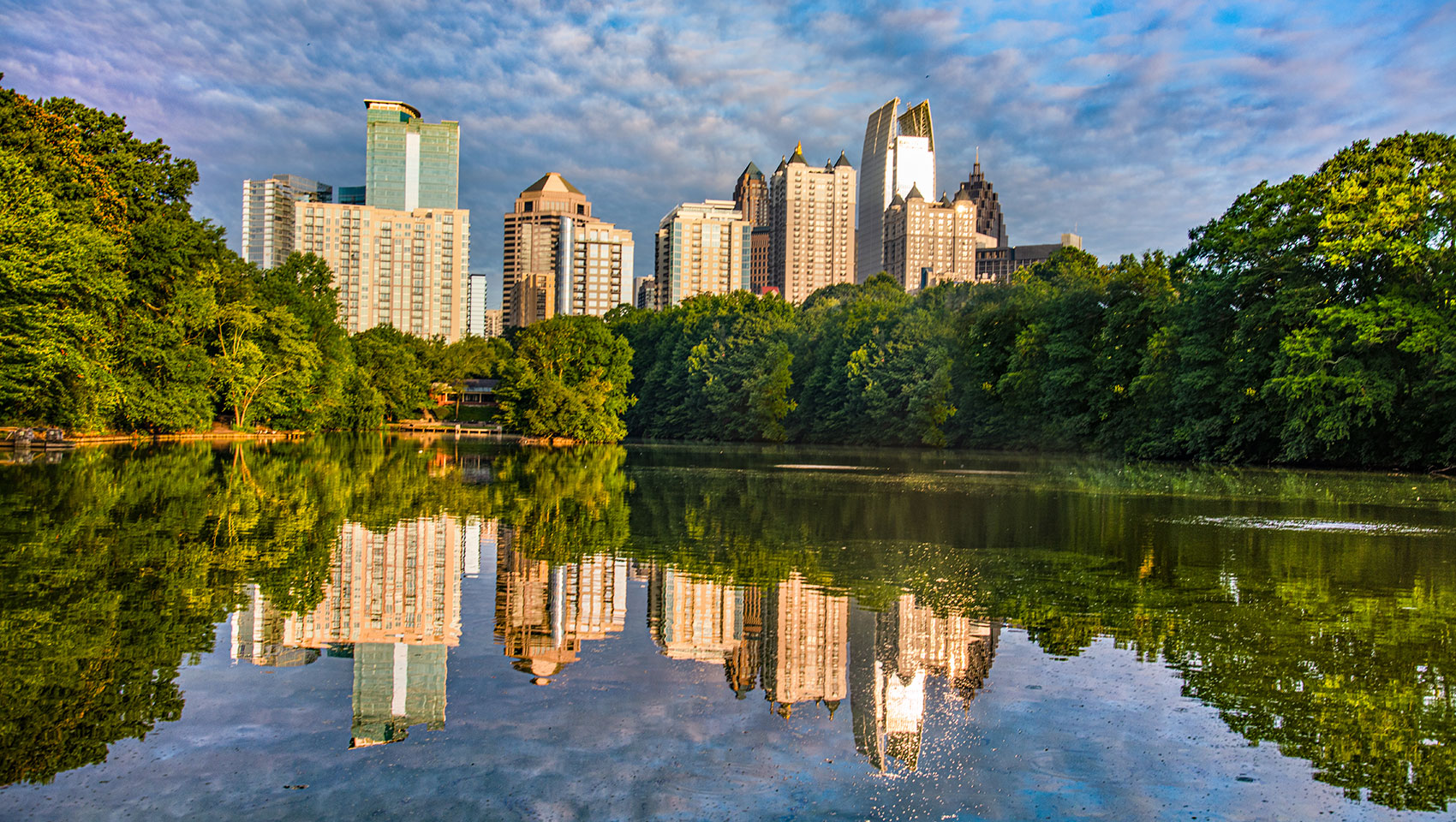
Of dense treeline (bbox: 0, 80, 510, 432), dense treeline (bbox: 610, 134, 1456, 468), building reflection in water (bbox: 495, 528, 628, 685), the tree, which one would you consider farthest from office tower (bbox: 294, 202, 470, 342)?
building reflection in water (bbox: 495, 528, 628, 685)

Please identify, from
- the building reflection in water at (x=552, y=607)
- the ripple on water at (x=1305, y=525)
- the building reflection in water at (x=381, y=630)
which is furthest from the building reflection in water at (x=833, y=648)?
the ripple on water at (x=1305, y=525)

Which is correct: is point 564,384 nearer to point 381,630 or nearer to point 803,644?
point 381,630

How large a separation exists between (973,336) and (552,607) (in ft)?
194

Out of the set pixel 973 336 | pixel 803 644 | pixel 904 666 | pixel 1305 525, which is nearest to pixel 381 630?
pixel 803 644

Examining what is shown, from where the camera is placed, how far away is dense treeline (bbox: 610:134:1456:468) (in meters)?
36.7

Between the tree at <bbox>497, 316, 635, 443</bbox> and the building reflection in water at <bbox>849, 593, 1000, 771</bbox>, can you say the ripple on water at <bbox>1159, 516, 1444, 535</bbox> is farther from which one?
the tree at <bbox>497, 316, 635, 443</bbox>

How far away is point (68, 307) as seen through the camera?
3519 cm

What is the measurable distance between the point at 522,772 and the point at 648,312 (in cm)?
10712

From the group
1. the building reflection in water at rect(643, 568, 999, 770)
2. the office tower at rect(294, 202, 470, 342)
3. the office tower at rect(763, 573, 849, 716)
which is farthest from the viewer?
the office tower at rect(294, 202, 470, 342)

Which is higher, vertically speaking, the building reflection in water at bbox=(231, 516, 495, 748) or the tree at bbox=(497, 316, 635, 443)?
the tree at bbox=(497, 316, 635, 443)

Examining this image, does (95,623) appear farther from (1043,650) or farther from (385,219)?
(385,219)

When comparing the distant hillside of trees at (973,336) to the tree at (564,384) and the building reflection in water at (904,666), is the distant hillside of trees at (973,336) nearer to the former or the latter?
the tree at (564,384)

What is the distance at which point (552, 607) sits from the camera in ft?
31.8

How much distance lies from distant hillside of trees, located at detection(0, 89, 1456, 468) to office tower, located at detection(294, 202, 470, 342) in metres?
124
